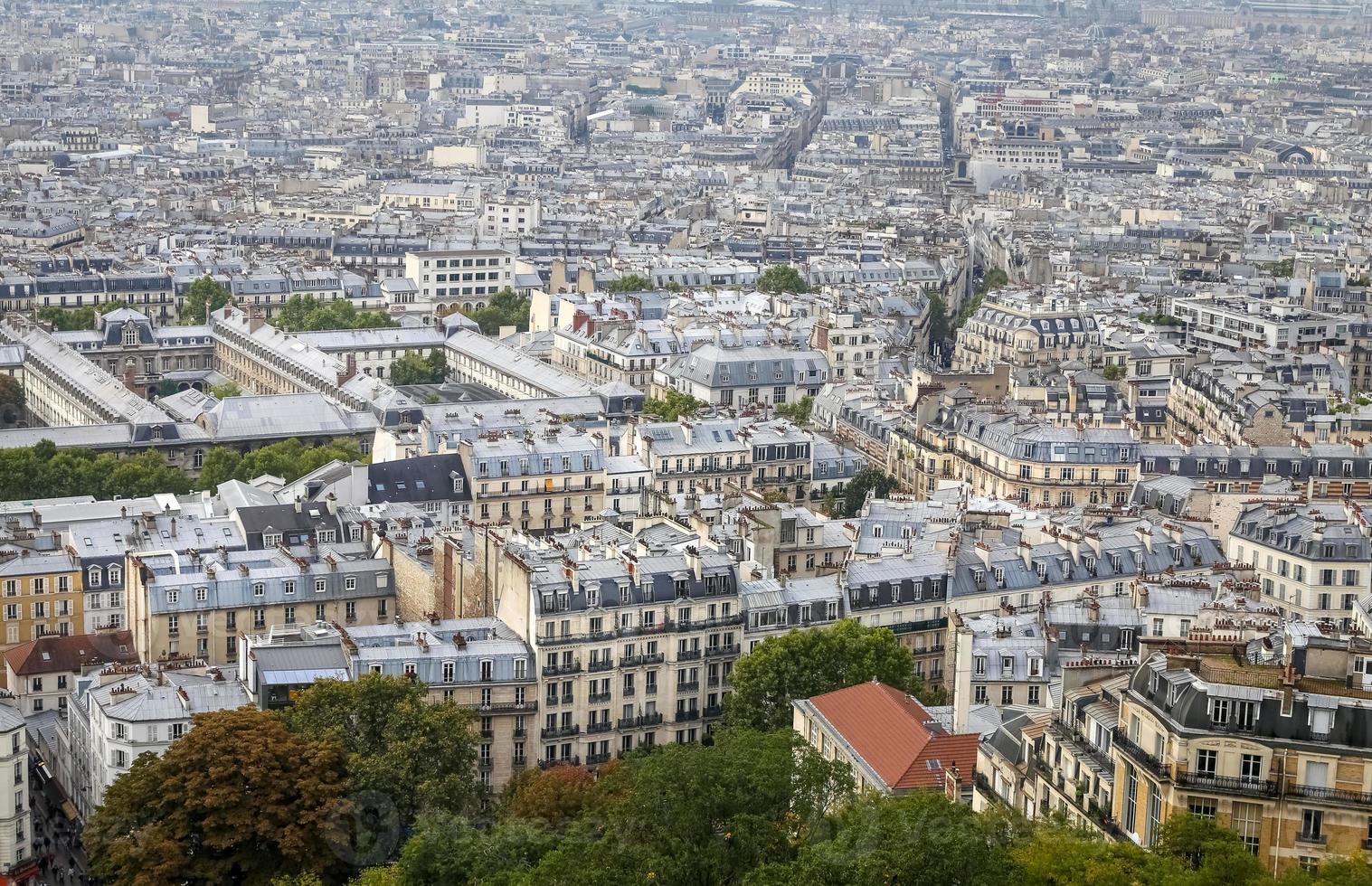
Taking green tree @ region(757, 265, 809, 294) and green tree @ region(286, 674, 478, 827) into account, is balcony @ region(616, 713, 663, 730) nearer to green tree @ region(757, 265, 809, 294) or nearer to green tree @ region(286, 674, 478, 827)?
green tree @ region(286, 674, 478, 827)

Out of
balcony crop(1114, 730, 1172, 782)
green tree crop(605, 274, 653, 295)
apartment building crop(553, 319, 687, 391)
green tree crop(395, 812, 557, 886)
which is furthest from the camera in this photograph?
green tree crop(605, 274, 653, 295)

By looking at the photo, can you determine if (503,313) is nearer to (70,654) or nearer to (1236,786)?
(70,654)

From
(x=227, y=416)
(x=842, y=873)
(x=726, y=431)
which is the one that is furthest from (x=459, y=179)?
(x=842, y=873)

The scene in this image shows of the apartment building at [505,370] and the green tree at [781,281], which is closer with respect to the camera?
the apartment building at [505,370]

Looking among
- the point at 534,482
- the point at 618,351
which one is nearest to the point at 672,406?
the point at 618,351

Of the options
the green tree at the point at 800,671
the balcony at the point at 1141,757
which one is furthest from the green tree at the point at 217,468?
the balcony at the point at 1141,757

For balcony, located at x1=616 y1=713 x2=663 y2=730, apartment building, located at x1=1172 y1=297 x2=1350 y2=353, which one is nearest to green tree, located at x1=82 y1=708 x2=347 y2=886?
balcony, located at x1=616 y1=713 x2=663 y2=730

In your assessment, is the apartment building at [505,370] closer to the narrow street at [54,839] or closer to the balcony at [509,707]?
the narrow street at [54,839]
